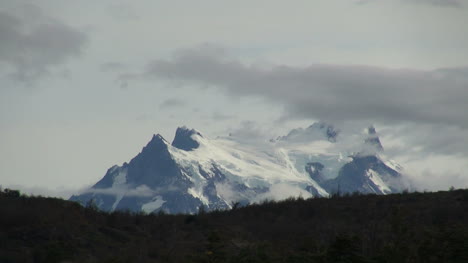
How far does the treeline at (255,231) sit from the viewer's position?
63.8 meters

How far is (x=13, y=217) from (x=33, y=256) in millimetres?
14051

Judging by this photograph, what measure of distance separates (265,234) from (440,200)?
72.2 feet

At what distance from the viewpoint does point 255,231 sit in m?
102

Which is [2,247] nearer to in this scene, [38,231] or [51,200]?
[38,231]

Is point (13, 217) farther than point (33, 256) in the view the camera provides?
Yes

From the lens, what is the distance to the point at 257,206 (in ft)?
380

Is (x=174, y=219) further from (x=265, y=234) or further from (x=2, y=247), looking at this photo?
(x=2, y=247)

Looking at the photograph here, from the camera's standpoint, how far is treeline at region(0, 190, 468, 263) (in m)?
63.8

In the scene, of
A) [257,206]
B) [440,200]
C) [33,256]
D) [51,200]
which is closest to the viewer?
[33,256]

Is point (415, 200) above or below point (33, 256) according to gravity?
above

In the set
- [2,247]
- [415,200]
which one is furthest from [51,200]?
[415,200]

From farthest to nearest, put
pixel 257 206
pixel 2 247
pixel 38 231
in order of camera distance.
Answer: pixel 257 206, pixel 38 231, pixel 2 247

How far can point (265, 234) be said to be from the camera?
100 metres

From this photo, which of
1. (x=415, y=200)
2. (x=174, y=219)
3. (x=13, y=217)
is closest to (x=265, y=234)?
(x=174, y=219)
